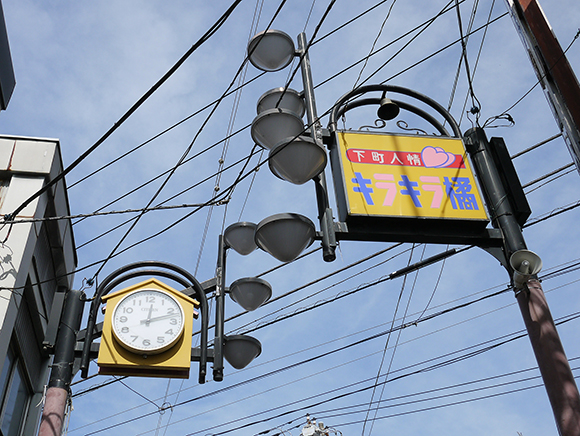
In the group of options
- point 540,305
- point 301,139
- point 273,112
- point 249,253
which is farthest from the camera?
point 249,253

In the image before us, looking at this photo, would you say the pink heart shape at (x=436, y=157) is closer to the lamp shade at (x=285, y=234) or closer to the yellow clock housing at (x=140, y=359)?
the lamp shade at (x=285, y=234)

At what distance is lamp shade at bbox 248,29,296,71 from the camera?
22.3ft

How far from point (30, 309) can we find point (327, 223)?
5224 millimetres

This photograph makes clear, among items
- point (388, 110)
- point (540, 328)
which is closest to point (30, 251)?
point (388, 110)

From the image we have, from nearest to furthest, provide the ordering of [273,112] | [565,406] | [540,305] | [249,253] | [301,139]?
[565,406]
[540,305]
[301,139]
[273,112]
[249,253]

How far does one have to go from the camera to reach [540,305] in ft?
15.5

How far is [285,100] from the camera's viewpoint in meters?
7.06

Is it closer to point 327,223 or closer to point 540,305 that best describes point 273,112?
point 327,223

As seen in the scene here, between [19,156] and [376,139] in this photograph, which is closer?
[376,139]

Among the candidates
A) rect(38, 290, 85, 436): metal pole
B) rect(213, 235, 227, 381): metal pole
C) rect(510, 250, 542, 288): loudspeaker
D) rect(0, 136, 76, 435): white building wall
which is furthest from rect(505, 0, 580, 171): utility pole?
rect(0, 136, 76, 435): white building wall

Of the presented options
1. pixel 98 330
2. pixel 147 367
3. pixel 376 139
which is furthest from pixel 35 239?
pixel 376 139

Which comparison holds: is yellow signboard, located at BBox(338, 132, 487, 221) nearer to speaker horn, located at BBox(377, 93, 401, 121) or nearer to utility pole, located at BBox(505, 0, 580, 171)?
speaker horn, located at BBox(377, 93, 401, 121)

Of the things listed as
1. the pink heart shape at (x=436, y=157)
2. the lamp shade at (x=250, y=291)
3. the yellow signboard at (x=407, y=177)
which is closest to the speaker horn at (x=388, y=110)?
the yellow signboard at (x=407, y=177)

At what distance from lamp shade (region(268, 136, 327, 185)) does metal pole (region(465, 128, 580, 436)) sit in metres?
1.87
